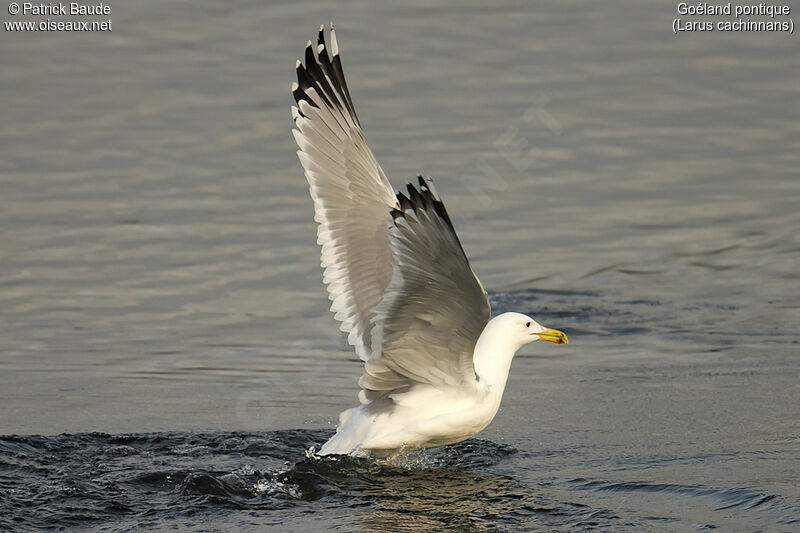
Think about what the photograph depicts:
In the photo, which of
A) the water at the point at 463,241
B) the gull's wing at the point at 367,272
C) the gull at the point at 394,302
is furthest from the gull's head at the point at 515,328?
the water at the point at 463,241

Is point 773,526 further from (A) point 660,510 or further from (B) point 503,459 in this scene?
(B) point 503,459

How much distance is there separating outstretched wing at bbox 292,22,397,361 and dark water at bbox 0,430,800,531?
0.75m

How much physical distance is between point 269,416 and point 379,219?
48.9 inches

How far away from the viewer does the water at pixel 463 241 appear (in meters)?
5.83

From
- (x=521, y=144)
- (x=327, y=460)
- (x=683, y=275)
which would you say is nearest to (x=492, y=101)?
(x=521, y=144)

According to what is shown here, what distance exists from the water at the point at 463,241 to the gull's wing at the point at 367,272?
1.72 feet

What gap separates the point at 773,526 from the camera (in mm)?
5176

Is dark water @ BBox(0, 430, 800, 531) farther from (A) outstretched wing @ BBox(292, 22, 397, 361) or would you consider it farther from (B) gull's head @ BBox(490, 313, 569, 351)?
(A) outstretched wing @ BBox(292, 22, 397, 361)

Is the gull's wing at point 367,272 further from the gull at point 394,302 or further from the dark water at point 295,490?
the dark water at point 295,490

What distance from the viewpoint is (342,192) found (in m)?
6.71

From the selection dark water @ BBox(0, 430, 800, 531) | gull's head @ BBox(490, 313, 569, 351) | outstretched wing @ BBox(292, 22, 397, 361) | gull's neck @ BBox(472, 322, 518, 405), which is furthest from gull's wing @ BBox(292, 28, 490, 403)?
dark water @ BBox(0, 430, 800, 531)

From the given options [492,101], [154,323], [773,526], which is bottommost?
[773,526]

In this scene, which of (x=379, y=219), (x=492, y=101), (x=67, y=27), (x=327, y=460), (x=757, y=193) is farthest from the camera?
(x=67, y=27)

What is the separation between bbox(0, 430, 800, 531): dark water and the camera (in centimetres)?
532
